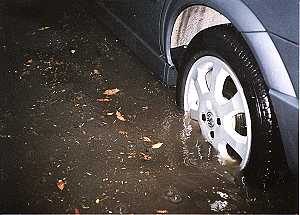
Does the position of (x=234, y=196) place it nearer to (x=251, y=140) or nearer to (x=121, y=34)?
(x=251, y=140)

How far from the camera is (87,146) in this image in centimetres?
307

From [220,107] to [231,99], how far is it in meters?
0.13

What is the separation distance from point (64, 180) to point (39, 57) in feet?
6.32

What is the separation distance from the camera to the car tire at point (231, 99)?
7.95ft

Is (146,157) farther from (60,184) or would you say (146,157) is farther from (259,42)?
(259,42)

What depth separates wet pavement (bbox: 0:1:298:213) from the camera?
103 inches

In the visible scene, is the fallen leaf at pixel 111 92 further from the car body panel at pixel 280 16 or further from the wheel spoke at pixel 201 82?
the car body panel at pixel 280 16

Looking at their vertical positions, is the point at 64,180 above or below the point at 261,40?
below

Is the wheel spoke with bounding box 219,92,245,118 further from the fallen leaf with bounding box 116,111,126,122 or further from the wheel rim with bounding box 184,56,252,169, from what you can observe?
the fallen leaf with bounding box 116,111,126,122

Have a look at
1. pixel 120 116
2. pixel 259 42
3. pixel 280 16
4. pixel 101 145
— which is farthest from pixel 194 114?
pixel 280 16

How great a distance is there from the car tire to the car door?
0.38m

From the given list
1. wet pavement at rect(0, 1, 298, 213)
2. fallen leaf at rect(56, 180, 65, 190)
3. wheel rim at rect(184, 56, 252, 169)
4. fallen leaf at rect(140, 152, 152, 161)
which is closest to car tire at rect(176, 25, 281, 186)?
wheel rim at rect(184, 56, 252, 169)

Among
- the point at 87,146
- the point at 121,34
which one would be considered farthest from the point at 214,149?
the point at 121,34

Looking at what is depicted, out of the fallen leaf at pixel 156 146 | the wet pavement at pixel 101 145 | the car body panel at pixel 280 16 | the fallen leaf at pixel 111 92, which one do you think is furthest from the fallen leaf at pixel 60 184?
the car body panel at pixel 280 16
